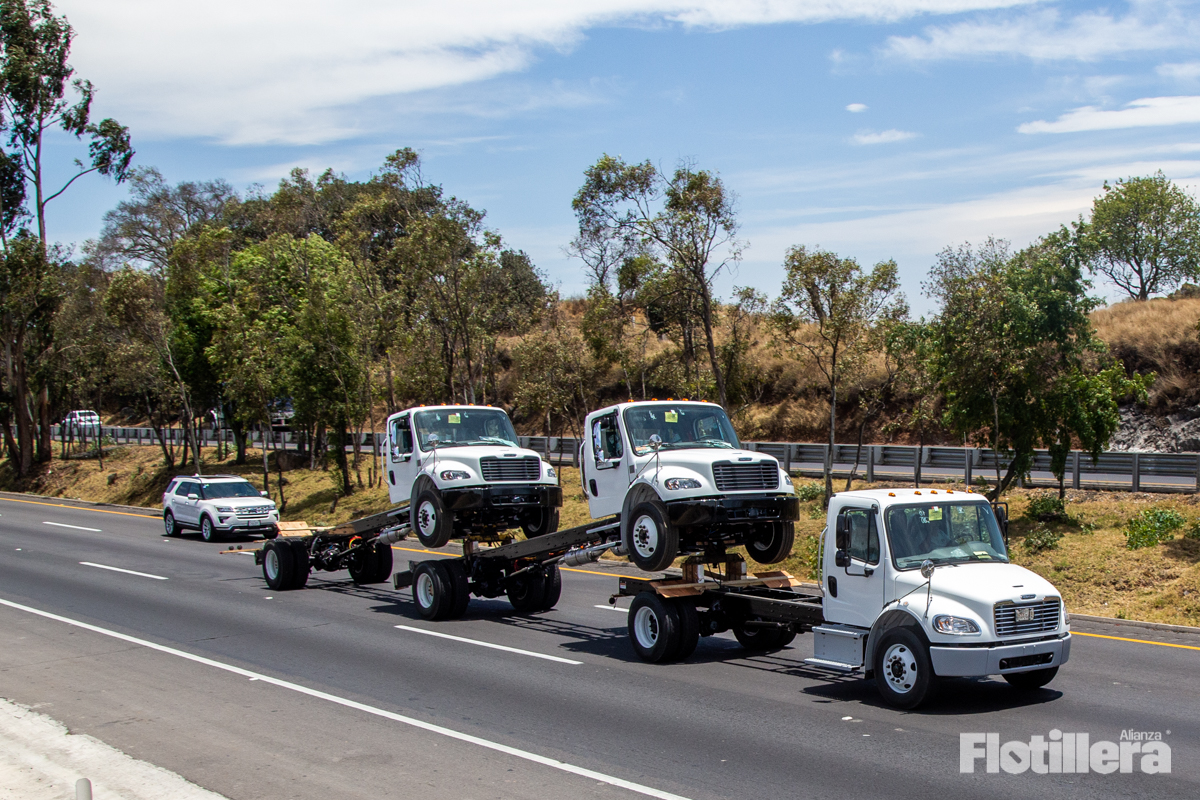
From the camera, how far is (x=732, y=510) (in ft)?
40.2

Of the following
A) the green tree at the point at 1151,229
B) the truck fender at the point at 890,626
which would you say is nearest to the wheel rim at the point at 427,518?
the truck fender at the point at 890,626

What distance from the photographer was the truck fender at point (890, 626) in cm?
946

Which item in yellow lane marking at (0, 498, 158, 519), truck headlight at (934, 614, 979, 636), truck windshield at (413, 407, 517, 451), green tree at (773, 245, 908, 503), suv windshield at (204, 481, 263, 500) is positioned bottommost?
yellow lane marking at (0, 498, 158, 519)

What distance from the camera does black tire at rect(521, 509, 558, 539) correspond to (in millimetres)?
15938

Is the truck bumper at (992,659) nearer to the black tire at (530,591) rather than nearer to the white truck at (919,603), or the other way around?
the white truck at (919,603)

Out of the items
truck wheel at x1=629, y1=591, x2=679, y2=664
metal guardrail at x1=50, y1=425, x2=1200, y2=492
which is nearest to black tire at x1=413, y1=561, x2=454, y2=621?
truck wheel at x1=629, y1=591, x2=679, y2=664

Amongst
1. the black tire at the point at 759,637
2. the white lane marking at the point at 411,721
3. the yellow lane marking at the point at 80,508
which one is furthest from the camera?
the yellow lane marking at the point at 80,508

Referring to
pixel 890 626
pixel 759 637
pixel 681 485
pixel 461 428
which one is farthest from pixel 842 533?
pixel 461 428

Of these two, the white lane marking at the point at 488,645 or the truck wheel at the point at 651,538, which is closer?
the truck wheel at the point at 651,538

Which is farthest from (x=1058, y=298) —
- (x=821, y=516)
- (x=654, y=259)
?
(x=654, y=259)

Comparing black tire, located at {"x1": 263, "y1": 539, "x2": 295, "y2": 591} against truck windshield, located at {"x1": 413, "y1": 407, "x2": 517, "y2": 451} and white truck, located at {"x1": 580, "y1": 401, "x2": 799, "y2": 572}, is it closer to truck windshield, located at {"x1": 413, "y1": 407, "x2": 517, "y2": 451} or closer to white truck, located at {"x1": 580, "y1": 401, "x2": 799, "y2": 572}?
truck windshield, located at {"x1": 413, "y1": 407, "x2": 517, "y2": 451}

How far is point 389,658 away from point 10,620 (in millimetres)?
7429

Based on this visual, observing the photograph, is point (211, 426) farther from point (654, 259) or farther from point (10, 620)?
point (10, 620)

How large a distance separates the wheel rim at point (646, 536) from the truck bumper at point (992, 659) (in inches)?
145
